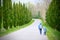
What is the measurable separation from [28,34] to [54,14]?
585 millimetres

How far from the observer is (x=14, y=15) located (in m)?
3.10

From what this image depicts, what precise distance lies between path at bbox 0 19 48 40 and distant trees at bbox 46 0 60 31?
0.73 feet

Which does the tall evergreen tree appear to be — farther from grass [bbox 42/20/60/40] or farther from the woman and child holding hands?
grass [bbox 42/20/60/40]

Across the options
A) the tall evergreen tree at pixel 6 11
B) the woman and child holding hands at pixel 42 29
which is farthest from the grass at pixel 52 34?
the tall evergreen tree at pixel 6 11

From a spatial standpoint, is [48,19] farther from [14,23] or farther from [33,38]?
[14,23]

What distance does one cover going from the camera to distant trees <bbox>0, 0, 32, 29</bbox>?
3.06 metres

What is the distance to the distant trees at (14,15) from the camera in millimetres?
3062

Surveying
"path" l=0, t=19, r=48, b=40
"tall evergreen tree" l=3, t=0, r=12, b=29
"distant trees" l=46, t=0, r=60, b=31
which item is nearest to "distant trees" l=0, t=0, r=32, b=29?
"tall evergreen tree" l=3, t=0, r=12, b=29

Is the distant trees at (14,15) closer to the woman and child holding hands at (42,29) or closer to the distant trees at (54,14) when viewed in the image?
the woman and child holding hands at (42,29)

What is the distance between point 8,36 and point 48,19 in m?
0.79

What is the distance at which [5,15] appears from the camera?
308cm

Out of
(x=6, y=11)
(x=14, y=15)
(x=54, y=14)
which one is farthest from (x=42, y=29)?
(x=6, y=11)

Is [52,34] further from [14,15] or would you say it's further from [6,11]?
Result: [6,11]

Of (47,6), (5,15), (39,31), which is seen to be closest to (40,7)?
(47,6)
